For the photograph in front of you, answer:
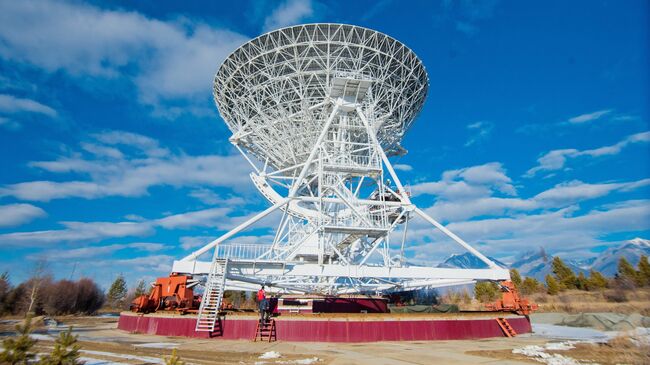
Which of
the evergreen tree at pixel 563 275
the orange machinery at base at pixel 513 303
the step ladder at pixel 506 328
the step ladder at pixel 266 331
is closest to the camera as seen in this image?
the step ladder at pixel 266 331

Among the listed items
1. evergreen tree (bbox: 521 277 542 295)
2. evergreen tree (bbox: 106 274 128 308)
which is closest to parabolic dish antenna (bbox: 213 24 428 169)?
evergreen tree (bbox: 521 277 542 295)

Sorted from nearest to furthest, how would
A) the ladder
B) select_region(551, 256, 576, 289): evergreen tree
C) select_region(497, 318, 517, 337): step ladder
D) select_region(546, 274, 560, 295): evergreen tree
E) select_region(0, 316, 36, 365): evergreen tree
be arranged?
select_region(0, 316, 36, 365): evergreen tree, the ladder, select_region(497, 318, 517, 337): step ladder, select_region(546, 274, 560, 295): evergreen tree, select_region(551, 256, 576, 289): evergreen tree

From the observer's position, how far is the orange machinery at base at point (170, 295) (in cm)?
1395

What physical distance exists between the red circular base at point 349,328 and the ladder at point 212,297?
314 mm

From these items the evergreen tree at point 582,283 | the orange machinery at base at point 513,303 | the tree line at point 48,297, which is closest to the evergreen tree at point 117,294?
the tree line at point 48,297

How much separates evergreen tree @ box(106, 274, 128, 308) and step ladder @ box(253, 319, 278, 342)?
61747mm

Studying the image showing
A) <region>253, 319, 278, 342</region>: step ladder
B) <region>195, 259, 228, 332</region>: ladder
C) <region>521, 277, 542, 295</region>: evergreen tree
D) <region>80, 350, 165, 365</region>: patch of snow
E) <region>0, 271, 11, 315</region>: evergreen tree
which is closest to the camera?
<region>80, 350, 165, 365</region>: patch of snow

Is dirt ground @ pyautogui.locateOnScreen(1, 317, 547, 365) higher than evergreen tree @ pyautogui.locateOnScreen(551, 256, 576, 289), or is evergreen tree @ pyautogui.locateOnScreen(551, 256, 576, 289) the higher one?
evergreen tree @ pyautogui.locateOnScreen(551, 256, 576, 289)

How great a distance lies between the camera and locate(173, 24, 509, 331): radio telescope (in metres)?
17.0

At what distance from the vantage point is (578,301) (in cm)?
4297

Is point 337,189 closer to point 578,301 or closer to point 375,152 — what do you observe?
point 375,152

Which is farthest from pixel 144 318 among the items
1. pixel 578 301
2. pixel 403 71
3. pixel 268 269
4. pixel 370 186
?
pixel 578 301

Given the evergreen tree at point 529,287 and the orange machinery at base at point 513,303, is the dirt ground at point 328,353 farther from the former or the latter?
the evergreen tree at point 529,287

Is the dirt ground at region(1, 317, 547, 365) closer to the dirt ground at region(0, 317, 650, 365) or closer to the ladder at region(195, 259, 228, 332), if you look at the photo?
the dirt ground at region(0, 317, 650, 365)
